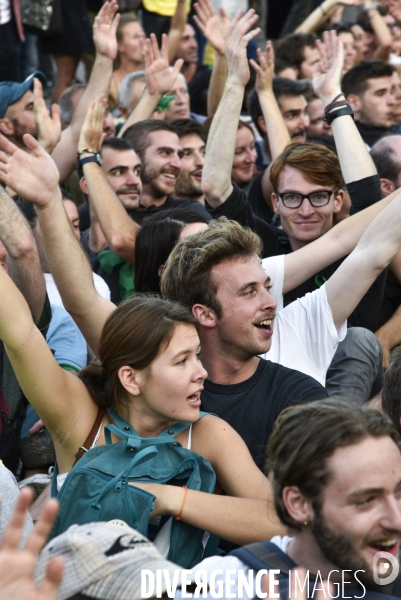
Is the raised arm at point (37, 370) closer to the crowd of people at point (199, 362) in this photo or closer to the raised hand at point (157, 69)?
the crowd of people at point (199, 362)

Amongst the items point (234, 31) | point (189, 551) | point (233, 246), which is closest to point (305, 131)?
point (234, 31)

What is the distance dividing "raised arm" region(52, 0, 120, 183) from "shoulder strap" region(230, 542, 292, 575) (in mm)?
4310

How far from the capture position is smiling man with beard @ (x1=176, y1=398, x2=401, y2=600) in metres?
2.21

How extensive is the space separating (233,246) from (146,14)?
6913 mm

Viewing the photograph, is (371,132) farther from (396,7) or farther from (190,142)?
(396,7)

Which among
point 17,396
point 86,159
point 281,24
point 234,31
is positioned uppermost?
point 281,24

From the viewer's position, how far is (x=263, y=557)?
7.50ft

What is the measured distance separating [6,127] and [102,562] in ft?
16.3

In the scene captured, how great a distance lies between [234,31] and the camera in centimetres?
515

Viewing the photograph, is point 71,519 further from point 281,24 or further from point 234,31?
point 281,24

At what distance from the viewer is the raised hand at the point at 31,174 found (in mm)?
3578

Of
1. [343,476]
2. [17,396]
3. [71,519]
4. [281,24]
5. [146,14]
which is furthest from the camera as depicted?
[281,24]

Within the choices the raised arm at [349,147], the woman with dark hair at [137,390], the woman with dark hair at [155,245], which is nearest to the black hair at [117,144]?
the raised arm at [349,147]

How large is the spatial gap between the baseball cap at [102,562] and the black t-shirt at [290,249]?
2563 millimetres
